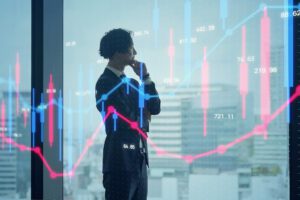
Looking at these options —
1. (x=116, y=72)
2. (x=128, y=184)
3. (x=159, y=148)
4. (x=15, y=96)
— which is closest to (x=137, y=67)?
(x=116, y=72)

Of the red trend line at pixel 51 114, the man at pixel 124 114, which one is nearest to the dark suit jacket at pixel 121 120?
the man at pixel 124 114

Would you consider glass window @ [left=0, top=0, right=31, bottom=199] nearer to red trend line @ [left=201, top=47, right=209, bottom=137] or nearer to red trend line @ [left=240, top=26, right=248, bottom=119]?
red trend line @ [left=201, top=47, right=209, bottom=137]

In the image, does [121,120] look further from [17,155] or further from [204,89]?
[17,155]

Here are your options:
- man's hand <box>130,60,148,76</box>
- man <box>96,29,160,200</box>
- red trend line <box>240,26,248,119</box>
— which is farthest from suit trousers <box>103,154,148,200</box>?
red trend line <box>240,26,248,119</box>

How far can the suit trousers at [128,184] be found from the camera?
67.9 inches

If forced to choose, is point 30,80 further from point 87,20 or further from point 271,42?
point 271,42

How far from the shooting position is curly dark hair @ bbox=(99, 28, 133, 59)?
183cm

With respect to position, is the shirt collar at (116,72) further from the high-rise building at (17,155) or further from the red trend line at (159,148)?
the high-rise building at (17,155)

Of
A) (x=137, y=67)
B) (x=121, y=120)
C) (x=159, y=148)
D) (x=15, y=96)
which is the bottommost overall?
(x=159, y=148)

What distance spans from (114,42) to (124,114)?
310 mm

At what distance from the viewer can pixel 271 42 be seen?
159 cm

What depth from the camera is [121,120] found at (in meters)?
1.79

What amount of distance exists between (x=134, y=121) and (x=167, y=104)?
0.49ft

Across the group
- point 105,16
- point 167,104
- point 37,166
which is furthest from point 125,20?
point 37,166
